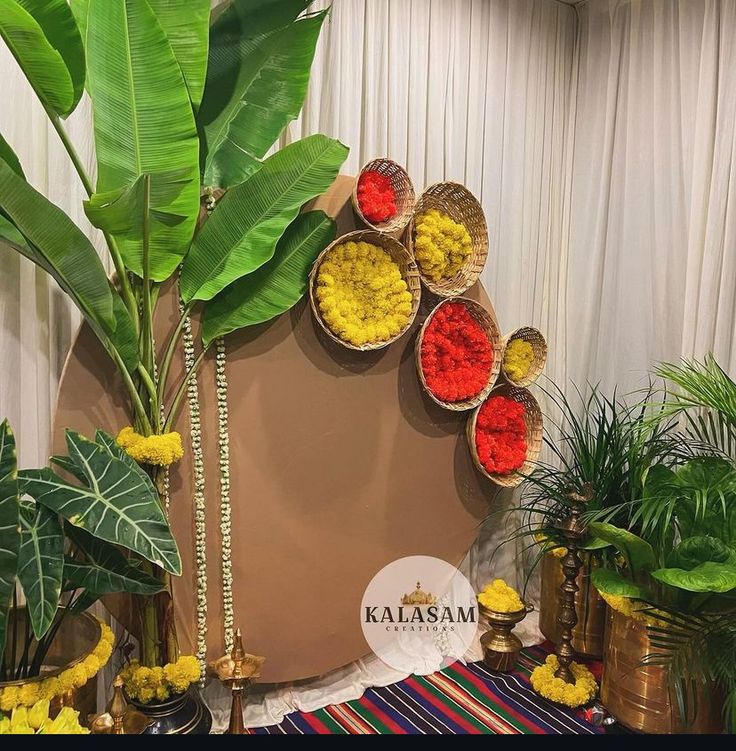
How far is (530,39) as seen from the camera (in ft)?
8.74

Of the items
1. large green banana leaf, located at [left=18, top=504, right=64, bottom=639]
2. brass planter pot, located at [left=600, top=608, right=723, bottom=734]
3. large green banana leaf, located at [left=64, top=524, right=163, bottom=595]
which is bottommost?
brass planter pot, located at [left=600, top=608, right=723, bottom=734]

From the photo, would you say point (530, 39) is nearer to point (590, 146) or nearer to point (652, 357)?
point (590, 146)

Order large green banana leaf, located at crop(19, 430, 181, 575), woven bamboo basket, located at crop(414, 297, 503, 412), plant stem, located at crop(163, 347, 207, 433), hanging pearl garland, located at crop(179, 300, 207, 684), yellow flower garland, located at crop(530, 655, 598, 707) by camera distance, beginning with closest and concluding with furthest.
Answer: large green banana leaf, located at crop(19, 430, 181, 575)
plant stem, located at crop(163, 347, 207, 433)
hanging pearl garland, located at crop(179, 300, 207, 684)
yellow flower garland, located at crop(530, 655, 598, 707)
woven bamboo basket, located at crop(414, 297, 503, 412)

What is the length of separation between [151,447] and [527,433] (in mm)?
1324

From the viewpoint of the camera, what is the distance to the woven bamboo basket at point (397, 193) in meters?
2.12

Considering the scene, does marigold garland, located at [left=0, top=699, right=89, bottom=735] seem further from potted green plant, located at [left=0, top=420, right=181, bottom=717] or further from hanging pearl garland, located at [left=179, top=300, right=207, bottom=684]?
hanging pearl garland, located at [left=179, top=300, right=207, bottom=684]

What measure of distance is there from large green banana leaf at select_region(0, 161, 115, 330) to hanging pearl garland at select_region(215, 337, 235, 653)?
1.26 ft

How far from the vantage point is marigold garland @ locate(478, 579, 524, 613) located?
2418mm

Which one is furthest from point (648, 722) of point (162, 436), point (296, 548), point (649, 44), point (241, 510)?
point (649, 44)

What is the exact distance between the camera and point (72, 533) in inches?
63.6

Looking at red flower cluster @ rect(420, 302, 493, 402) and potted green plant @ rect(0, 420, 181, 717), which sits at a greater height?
red flower cluster @ rect(420, 302, 493, 402)

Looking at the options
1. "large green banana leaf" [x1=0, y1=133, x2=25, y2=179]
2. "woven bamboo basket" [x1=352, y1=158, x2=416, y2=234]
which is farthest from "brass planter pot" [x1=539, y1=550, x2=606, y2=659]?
"large green banana leaf" [x1=0, y1=133, x2=25, y2=179]

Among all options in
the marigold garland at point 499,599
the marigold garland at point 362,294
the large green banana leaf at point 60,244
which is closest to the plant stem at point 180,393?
the large green banana leaf at point 60,244

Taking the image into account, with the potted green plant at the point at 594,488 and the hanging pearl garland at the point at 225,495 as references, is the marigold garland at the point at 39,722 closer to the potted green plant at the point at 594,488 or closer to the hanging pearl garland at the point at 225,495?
the hanging pearl garland at the point at 225,495
